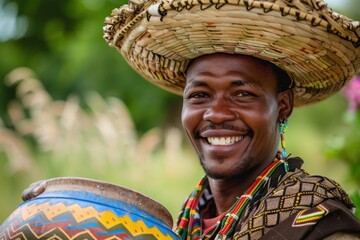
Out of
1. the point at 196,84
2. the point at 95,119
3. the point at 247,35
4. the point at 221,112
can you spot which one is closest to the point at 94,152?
the point at 95,119

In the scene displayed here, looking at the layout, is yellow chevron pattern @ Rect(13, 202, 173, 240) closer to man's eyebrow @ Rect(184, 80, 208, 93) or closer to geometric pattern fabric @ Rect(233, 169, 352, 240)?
geometric pattern fabric @ Rect(233, 169, 352, 240)

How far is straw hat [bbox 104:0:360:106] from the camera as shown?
271 centimetres

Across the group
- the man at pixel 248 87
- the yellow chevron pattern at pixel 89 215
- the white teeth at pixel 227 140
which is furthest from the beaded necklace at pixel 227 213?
the yellow chevron pattern at pixel 89 215

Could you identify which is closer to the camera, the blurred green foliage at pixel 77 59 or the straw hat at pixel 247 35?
the straw hat at pixel 247 35

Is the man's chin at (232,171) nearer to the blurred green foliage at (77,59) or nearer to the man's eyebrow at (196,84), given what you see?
the man's eyebrow at (196,84)

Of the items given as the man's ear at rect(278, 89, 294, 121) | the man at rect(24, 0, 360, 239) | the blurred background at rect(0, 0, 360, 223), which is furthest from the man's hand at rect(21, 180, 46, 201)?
the blurred background at rect(0, 0, 360, 223)

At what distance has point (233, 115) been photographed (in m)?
3.02

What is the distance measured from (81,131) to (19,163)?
64 cm

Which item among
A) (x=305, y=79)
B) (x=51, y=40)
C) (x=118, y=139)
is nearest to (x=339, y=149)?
(x=305, y=79)

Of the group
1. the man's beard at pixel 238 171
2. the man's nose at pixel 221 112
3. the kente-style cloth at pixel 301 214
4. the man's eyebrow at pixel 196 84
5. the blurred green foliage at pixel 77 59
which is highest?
the blurred green foliage at pixel 77 59

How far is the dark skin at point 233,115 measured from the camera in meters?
3.02

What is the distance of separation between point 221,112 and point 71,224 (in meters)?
0.90

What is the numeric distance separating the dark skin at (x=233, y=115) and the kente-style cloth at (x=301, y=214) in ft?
0.81

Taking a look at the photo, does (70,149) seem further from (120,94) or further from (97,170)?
(120,94)
